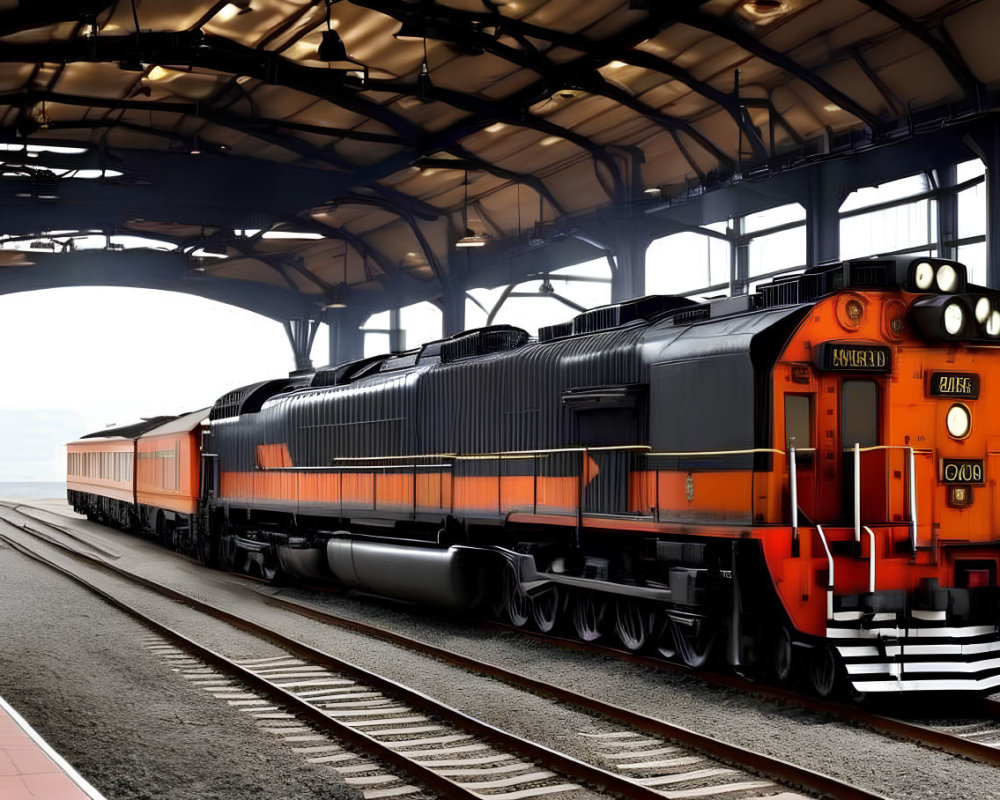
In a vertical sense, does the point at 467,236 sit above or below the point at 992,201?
above

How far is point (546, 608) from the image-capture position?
40.3 feet

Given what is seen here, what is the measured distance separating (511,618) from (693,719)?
472cm

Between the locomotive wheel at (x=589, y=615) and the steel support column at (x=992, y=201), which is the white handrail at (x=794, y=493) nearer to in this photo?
the locomotive wheel at (x=589, y=615)

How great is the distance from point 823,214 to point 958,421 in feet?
38.9

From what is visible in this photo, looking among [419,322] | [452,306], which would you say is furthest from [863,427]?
[419,322]

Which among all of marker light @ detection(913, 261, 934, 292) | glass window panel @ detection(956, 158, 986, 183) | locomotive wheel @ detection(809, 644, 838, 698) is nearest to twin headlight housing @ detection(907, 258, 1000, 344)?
marker light @ detection(913, 261, 934, 292)

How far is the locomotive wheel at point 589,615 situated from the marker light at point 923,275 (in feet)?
13.7

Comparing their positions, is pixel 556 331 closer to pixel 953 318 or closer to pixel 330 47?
pixel 953 318

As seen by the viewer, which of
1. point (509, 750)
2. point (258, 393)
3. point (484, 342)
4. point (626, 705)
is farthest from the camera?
point (258, 393)

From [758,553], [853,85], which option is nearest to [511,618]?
[758,553]

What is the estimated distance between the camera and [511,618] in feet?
42.2

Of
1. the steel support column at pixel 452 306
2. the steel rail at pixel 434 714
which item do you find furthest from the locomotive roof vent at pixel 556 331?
the steel support column at pixel 452 306

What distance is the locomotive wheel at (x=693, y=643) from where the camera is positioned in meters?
9.50

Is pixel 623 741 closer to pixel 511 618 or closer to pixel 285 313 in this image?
pixel 511 618
